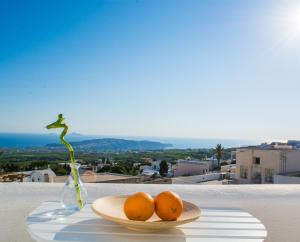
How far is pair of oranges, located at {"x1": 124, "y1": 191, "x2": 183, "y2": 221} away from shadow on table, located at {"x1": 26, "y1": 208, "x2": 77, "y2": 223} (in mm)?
238

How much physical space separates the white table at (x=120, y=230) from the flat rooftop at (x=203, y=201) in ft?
1.97

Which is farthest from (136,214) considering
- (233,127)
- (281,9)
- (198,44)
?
(233,127)

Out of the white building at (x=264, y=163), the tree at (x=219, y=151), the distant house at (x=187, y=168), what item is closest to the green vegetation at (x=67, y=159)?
the tree at (x=219, y=151)

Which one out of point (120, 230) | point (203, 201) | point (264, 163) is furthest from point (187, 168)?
point (120, 230)

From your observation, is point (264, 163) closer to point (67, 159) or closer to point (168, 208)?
point (67, 159)

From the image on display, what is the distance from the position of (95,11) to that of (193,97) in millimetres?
15505

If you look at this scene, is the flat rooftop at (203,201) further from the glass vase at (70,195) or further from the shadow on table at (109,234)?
the shadow on table at (109,234)

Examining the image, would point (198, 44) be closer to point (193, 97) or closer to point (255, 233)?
point (255, 233)

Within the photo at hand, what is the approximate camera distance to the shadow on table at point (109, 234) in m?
0.97

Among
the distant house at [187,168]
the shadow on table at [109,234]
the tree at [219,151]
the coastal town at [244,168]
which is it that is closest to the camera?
the shadow on table at [109,234]

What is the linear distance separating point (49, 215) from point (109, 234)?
0.82ft

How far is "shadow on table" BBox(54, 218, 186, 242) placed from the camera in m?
0.97

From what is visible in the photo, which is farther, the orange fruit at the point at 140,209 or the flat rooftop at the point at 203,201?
the flat rooftop at the point at 203,201

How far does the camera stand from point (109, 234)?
100 cm
